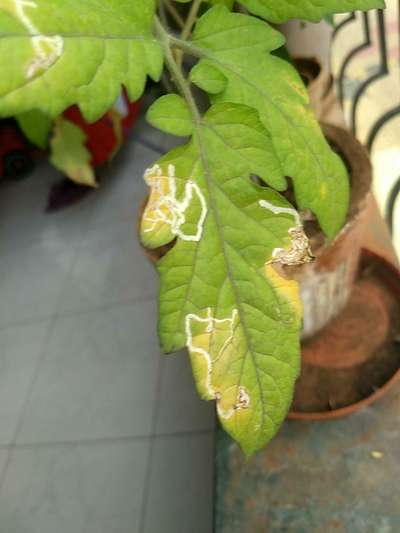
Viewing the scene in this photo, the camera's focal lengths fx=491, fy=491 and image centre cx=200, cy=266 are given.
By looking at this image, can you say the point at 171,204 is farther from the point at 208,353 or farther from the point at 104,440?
the point at 104,440

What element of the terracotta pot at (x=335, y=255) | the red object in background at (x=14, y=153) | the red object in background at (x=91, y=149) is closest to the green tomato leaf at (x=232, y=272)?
the terracotta pot at (x=335, y=255)

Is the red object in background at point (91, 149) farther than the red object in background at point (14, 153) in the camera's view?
No

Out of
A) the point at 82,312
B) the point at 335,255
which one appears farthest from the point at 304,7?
the point at 82,312

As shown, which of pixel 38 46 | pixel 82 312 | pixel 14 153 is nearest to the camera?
pixel 38 46

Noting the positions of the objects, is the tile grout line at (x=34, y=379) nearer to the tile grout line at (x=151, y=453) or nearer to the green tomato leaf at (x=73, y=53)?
the tile grout line at (x=151, y=453)

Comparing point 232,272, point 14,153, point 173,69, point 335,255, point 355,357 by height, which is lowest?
point 14,153


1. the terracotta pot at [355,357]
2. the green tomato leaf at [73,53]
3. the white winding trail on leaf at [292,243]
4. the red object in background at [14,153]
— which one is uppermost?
the green tomato leaf at [73,53]

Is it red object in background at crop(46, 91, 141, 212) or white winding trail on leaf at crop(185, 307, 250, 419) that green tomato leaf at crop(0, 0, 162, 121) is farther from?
red object in background at crop(46, 91, 141, 212)
